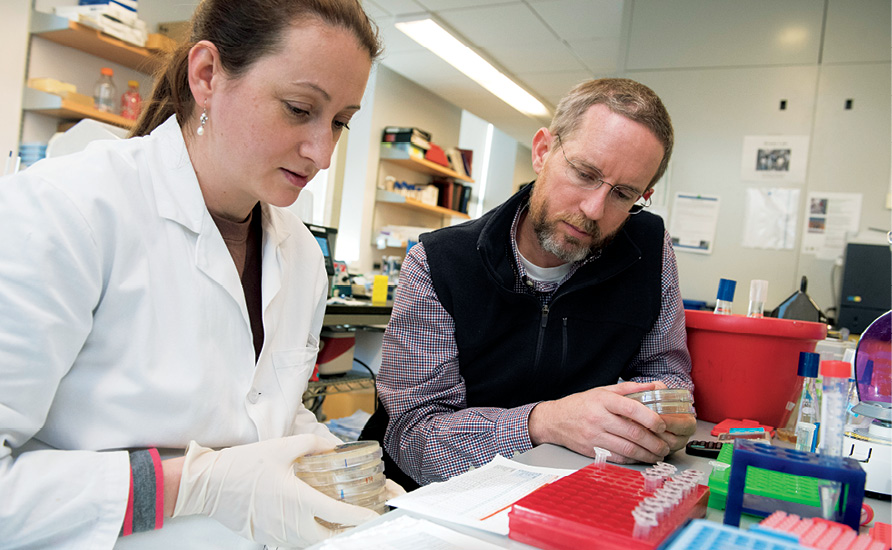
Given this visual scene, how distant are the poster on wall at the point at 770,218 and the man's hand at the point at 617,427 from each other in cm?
254

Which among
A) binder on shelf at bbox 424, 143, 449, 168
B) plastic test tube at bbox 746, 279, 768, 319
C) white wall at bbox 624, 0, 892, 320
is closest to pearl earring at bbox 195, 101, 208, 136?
plastic test tube at bbox 746, 279, 768, 319

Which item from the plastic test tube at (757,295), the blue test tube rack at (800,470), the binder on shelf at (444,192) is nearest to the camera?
the blue test tube rack at (800,470)

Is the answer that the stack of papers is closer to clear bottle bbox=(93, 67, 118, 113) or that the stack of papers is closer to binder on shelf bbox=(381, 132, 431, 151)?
clear bottle bbox=(93, 67, 118, 113)

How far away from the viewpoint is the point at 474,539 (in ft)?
2.01

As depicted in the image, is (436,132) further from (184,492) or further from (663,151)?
(184,492)

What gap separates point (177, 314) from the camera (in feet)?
3.01

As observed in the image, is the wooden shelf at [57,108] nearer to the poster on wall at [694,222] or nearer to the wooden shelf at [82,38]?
the wooden shelf at [82,38]

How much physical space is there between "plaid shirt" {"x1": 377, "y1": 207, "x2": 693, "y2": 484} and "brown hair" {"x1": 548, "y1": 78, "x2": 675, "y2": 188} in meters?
0.24

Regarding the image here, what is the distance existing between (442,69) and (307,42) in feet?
14.9

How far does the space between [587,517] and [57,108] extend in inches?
121

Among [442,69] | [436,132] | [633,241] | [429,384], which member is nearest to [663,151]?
[633,241]

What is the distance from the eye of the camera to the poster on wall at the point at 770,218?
315cm

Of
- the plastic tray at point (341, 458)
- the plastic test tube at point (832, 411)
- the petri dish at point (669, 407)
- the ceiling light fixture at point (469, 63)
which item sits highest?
the ceiling light fixture at point (469, 63)

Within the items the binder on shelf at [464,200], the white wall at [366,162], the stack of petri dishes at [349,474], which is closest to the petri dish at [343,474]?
the stack of petri dishes at [349,474]
